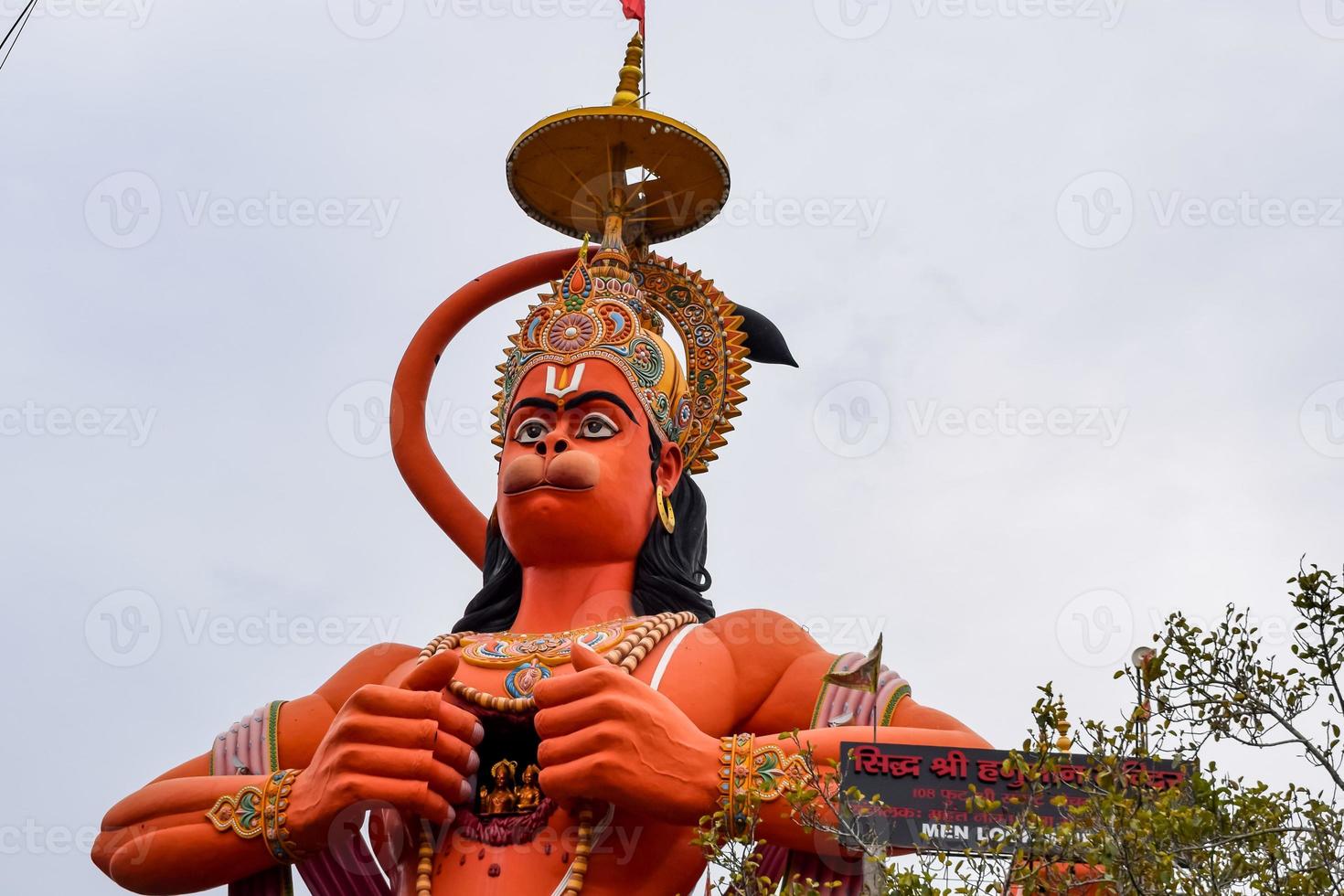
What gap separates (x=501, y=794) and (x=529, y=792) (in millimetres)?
133

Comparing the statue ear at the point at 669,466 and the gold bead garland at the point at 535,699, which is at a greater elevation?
the statue ear at the point at 669,466

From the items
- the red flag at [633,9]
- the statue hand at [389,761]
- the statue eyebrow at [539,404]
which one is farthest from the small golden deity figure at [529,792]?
the red flag at [633,9]

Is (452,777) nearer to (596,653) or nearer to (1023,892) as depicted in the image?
(596,653)

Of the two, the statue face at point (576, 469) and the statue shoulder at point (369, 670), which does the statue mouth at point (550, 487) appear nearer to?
the statue face at point (576, 469)

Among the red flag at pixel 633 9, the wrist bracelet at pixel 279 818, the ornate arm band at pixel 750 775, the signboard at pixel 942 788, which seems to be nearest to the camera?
the signboard at pixel 942 788

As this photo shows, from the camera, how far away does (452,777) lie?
805 centimetres

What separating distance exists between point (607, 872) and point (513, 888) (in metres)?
0.42

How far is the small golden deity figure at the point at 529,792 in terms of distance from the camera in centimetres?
826

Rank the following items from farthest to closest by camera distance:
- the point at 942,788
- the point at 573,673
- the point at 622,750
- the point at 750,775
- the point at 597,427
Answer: the point at 597,427
the point at 573,673
the point at 750,775
the point at 622,750
the point at 942,788

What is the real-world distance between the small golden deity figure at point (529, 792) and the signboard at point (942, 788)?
155cm

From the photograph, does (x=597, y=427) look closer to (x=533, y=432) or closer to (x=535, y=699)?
(x=533, y=432)

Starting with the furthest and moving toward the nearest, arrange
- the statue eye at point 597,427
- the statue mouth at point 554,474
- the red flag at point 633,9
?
the red flag at point 633,9 → the statue eye at point 597,427 → the statue mouth at point 554,474

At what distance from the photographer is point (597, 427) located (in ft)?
30.7

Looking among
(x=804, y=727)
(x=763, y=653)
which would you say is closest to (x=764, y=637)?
(x=763, y=653)
